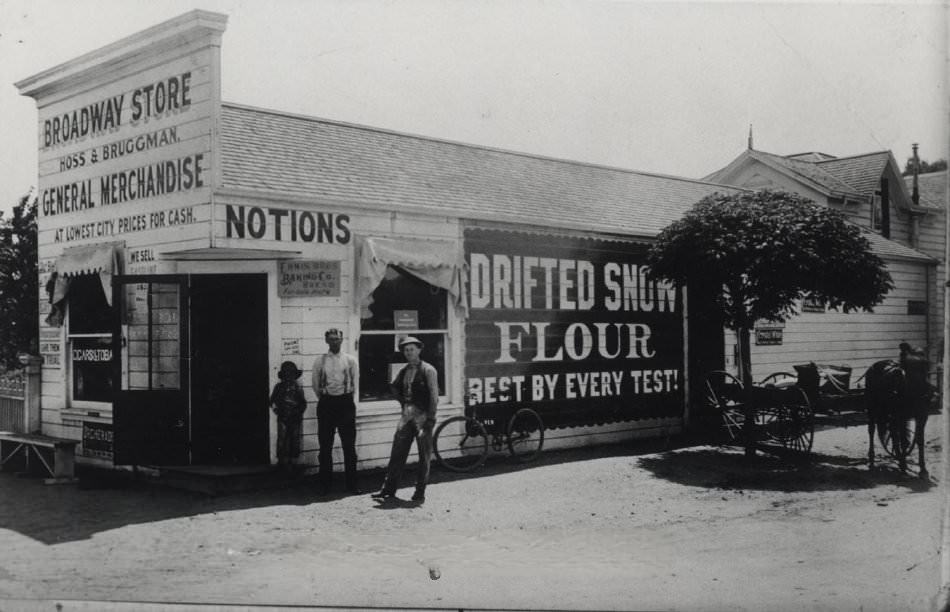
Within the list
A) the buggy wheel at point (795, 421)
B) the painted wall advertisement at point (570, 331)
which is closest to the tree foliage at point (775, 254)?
the buggy wheel at point (795, 421)

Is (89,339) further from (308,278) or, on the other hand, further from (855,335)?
(855,335)

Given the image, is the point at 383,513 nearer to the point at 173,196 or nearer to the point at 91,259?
the point at 173,196

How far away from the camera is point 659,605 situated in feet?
20.8

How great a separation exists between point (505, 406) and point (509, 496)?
250 cm

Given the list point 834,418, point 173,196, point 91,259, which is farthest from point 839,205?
point 91,259

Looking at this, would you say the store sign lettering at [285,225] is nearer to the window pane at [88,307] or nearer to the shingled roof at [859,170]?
the window pane at [88,307]

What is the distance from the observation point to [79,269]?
1138 cm

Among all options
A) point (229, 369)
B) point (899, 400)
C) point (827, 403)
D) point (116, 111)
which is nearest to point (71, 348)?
point (229, 369)

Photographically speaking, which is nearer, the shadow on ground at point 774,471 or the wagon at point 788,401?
the shadow on ground at point 774,471

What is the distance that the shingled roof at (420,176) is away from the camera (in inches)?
427

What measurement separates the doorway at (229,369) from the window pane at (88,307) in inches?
76.2

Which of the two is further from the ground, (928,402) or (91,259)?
(91,259)

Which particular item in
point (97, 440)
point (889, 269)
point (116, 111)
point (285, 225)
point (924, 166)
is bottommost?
point (97, 440)

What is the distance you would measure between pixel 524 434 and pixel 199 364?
4531 mm
